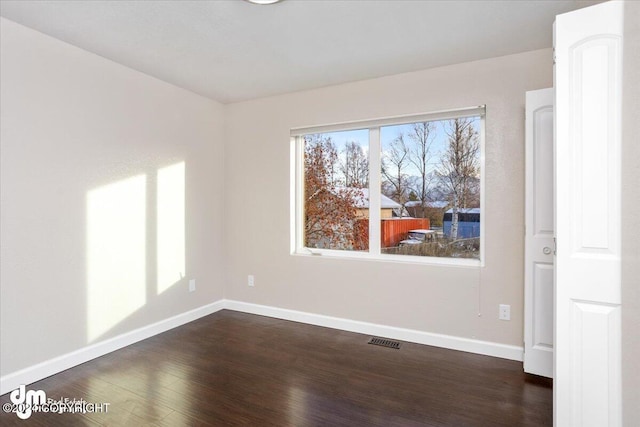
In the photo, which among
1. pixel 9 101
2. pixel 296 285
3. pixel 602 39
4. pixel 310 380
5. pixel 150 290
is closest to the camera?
pixel 602 39

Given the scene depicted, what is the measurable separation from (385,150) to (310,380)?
219 cm

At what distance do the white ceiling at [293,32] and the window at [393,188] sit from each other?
0.58m

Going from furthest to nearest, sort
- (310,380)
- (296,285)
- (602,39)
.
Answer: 1. (296,285)
2. (310,380)
3. (602,39)

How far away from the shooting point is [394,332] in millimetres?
3207

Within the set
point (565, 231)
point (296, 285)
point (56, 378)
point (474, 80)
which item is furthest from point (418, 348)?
point (56, 378)

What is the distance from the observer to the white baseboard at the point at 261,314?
242cm

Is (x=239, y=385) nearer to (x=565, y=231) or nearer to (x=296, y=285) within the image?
(x=296, y=285)

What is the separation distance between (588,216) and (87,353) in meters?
3.48

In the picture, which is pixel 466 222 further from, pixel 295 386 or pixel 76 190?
pixel 76 190

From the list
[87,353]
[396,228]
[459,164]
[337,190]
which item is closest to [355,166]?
[337,190]

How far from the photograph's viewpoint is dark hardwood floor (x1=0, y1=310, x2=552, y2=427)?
201cm

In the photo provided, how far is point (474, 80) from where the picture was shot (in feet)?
9.52

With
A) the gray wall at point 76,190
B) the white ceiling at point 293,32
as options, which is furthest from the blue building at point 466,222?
the gray wall at point 76,190

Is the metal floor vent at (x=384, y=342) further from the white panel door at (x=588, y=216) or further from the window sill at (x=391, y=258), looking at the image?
→ the white panel door at (x=588, y=216)
